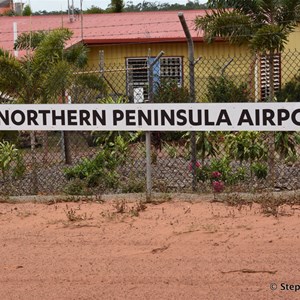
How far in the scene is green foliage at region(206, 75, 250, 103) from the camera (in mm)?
12542

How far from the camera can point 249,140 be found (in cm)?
1036

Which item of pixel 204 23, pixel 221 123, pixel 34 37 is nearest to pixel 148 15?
pixel 34 37

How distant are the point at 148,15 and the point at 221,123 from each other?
1955 cm

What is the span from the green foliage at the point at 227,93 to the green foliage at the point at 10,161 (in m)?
2.95

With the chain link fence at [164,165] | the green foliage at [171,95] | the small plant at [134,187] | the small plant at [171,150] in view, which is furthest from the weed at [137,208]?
the green foliage at [171,95]

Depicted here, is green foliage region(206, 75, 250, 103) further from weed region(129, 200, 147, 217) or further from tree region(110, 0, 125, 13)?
tree region(110, 0, 125, 13)

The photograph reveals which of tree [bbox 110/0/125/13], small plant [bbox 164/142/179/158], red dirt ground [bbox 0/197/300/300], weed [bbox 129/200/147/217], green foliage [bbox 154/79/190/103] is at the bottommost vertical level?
red dirt ground [bbox 0/197/300/300]

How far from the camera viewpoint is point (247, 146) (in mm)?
10320

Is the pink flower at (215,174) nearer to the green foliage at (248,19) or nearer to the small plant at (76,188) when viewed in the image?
the small plant at (76,188)

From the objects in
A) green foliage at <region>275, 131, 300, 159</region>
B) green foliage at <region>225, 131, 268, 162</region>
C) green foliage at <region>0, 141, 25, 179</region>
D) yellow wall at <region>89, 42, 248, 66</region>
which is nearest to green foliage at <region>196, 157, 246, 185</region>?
green foliage at <region>225, 131, 268, 162</region>

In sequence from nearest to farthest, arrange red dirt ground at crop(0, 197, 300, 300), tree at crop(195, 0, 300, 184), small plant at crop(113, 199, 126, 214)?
1. red dirt ground at crop(0, 197, 300, 300)
2. small plant at crop(113, 199, 126, 214)
3. tree at crop(195, 0, 300, 184)

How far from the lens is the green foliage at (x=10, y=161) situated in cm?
1072

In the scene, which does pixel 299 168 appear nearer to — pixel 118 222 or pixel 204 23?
pixel 204 23

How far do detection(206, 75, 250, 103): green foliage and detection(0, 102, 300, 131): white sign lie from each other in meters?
2.93
